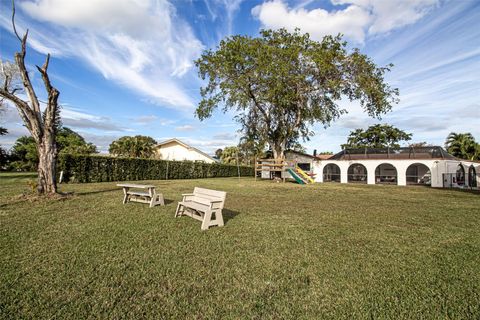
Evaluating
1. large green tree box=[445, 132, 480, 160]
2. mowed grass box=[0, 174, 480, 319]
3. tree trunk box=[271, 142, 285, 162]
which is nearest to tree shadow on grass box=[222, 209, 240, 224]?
mowed grass box=[0, 174, 480, 319]

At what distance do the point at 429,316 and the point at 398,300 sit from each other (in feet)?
1.02

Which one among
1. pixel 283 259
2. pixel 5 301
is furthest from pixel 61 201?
pixel 283 259

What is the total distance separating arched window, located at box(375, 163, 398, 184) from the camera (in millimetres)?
28725

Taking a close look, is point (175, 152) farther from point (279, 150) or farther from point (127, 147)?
point (279, 150)

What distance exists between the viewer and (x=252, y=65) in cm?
2222

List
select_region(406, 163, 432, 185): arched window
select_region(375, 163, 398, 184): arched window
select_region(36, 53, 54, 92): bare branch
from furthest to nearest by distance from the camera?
select_region(406, 163, 432, 185): arched window < select_region(375, 163, 398, 184): arched window < select_region(36, 53, 54, 92): bare branch

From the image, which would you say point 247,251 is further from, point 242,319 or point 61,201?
point 61,201

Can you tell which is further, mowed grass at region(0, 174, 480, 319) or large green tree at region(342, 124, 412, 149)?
large green tree at region(342, 124, 412, 149)

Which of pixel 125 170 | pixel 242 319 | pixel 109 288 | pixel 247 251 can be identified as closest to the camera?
pixel 242 319

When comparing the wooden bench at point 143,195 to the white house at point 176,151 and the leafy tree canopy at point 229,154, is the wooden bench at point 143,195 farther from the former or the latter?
the leafy tree canopy at point 229,154

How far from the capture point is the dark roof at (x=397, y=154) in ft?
77.5

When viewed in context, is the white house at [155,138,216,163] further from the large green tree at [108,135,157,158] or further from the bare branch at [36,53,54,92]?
the bare branch at [36,53,54,92]

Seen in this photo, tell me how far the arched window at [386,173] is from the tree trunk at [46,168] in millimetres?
29183

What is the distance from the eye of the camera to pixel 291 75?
21281 mm
